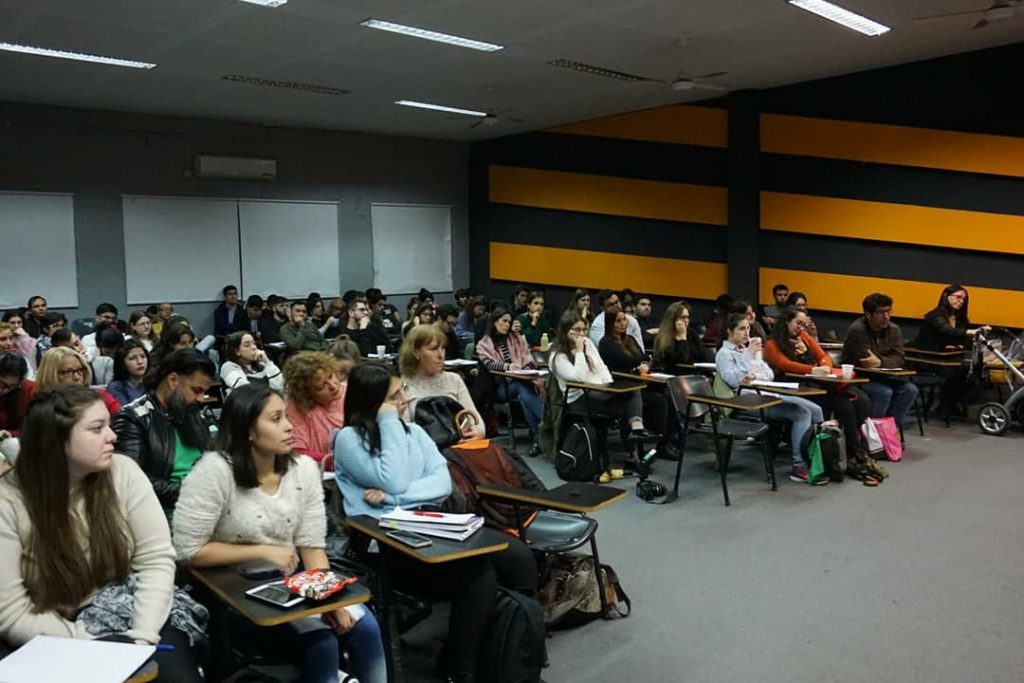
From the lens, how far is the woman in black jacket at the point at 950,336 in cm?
780

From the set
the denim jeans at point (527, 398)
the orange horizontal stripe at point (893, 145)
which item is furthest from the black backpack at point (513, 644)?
the orange horizontal stripe at point (893, 145)

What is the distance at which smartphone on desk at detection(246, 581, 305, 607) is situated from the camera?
2.17 metres

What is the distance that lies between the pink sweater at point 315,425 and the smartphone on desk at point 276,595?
6.03 feet

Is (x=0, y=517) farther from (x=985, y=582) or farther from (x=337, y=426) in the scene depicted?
(x=985, y=582)

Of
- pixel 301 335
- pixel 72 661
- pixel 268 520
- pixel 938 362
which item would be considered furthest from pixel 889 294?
pixel 72 661

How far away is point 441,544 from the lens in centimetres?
270

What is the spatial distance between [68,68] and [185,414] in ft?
19.7

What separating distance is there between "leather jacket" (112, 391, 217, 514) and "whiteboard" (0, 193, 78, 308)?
7.58 m

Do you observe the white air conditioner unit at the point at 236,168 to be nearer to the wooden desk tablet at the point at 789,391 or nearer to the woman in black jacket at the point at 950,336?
the wooden desk tablet at the point at 789,391

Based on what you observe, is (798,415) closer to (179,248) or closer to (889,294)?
(889,294)

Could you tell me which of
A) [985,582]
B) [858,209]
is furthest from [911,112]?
[985,582]

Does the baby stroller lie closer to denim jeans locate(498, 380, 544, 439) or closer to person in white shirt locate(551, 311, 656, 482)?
person in white shirt locate(551, 311, 656, 482)

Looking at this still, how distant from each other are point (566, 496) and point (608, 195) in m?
9.17

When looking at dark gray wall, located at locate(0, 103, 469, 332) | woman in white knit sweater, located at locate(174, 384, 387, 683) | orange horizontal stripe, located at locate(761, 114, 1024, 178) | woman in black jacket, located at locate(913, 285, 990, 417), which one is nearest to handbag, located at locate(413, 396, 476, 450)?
woman in white knit sweater, located at locate(174, 384, 387, 683)
